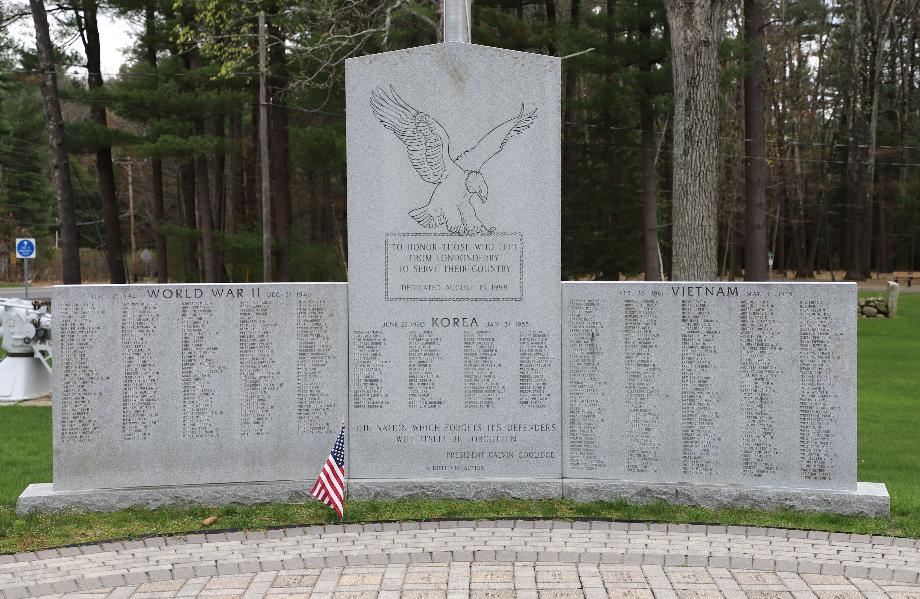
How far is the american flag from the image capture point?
21.8 feet

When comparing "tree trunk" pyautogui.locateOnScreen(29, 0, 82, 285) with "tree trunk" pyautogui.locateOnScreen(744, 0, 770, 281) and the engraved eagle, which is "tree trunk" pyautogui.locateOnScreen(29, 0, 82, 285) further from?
the engraved eagle

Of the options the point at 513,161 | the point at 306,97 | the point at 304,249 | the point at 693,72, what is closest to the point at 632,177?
the point at 304,249

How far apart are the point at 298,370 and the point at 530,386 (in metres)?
1.81

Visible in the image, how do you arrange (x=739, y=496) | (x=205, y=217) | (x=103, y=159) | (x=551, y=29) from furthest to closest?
(x=205, y=217) < (x=103, y=159) < (x=551, y=29) < (x=739, y=496)

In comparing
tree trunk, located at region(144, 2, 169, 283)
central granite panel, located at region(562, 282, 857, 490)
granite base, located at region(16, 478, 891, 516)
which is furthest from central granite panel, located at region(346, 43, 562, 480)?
tree trunk, located at region(144, 2, 169, 283)

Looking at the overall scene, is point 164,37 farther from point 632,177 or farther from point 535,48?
point 632,177

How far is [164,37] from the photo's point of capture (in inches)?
1020

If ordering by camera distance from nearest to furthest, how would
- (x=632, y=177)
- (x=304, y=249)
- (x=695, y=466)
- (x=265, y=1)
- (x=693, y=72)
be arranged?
1. (x=695, y=466)
2. (x=693, y=72)
3. (x=265, y=1)
4. (x=304, y=249)
5. (x=632, y=177)

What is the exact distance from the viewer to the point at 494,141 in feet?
24.2

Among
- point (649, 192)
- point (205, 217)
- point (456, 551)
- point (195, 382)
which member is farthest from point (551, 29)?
point (456, 551)

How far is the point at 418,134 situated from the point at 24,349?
10.0 m

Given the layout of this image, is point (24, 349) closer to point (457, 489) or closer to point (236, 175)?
point (457, 489)

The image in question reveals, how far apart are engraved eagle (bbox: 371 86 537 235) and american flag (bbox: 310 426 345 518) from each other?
1.87 m

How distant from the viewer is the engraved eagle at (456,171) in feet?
24.2
